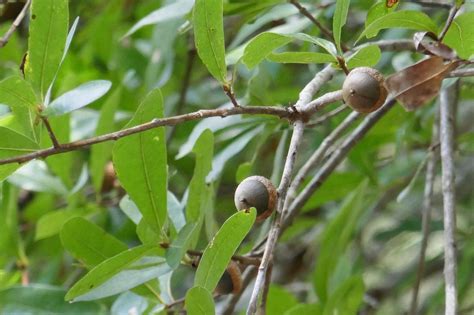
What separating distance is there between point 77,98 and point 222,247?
0.20m

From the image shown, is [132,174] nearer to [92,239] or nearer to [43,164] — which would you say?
[92,239]

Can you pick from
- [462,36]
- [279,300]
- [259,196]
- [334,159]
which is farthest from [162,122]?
[279,300]

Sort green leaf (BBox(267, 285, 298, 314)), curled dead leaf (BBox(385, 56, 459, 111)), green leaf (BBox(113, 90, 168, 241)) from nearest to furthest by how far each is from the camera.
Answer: curled dead leaf (BBox(385, 56, 459, 111)) → green leaf (BBox(113, 90, 168, 241)) → green leaf (BBox(267, 285, 298, 314))

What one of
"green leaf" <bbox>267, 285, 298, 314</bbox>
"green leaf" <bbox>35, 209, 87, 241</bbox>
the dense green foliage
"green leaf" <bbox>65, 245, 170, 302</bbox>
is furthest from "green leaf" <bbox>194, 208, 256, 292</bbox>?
"green leaf" <bbox>35, 209, 87, 241</bbox>

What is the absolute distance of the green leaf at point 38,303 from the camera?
1.12 m

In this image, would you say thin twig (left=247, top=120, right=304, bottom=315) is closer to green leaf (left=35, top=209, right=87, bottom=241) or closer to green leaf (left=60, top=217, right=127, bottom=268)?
green leaf (left=60, top=217, right=127, bottom=268)

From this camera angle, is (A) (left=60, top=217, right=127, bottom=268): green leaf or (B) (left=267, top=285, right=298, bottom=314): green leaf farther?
(B) (left=267, top=285, right=298, bottom=314): green leaf

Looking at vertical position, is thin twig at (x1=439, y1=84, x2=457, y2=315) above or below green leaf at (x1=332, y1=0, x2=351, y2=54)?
below

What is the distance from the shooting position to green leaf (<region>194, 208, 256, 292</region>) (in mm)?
757

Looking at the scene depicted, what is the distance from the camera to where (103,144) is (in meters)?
1.42

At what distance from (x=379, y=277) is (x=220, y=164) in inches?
39.1

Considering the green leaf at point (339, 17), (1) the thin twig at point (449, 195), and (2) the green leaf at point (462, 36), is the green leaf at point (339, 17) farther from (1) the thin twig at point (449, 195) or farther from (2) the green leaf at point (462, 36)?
(1) the thin twig at point (449, 195)

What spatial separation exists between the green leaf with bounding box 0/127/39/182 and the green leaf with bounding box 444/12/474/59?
0.40 metres

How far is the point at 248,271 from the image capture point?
110 cm
